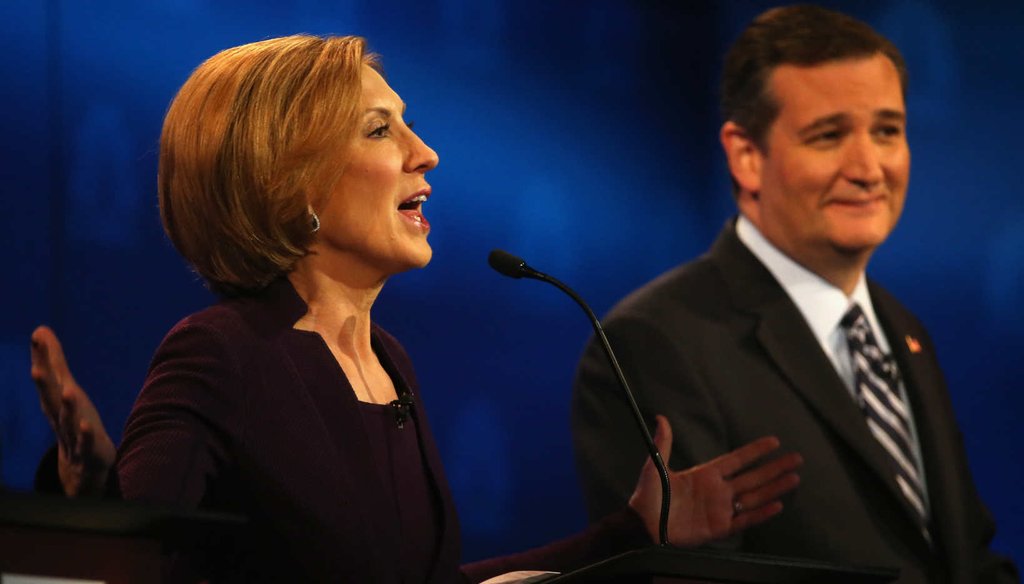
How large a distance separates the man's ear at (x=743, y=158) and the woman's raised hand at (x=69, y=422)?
2.09m

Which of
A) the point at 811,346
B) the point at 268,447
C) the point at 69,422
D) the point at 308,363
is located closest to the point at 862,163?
the point at 811,346

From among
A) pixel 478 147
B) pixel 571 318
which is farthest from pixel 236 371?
pixel 571 318

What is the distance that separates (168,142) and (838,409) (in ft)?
5.00

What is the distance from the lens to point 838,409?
2.94 m

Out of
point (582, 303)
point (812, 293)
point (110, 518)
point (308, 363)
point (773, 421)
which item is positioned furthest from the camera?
point (812, 293)

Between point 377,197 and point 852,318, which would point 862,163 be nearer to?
point 852,318

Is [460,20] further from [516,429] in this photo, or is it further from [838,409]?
[838,409]

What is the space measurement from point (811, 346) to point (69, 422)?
6.23ft

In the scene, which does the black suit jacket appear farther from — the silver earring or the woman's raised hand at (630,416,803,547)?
the silver earring

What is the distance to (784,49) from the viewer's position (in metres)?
3.30

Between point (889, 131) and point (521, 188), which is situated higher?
point (889, 131)

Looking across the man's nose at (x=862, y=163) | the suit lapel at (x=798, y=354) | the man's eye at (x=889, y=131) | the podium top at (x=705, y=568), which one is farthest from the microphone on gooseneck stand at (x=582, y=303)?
the man's eye at (x=889, y=131)

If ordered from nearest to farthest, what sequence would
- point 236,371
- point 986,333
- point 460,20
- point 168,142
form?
point 236,371 < point 168,142 < point 460,20 < point 986,333

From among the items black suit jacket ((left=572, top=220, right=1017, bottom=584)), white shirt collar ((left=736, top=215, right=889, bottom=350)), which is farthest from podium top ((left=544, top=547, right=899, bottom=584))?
white shirt collar ((left=736, top=215, right=889, bottom=350))
